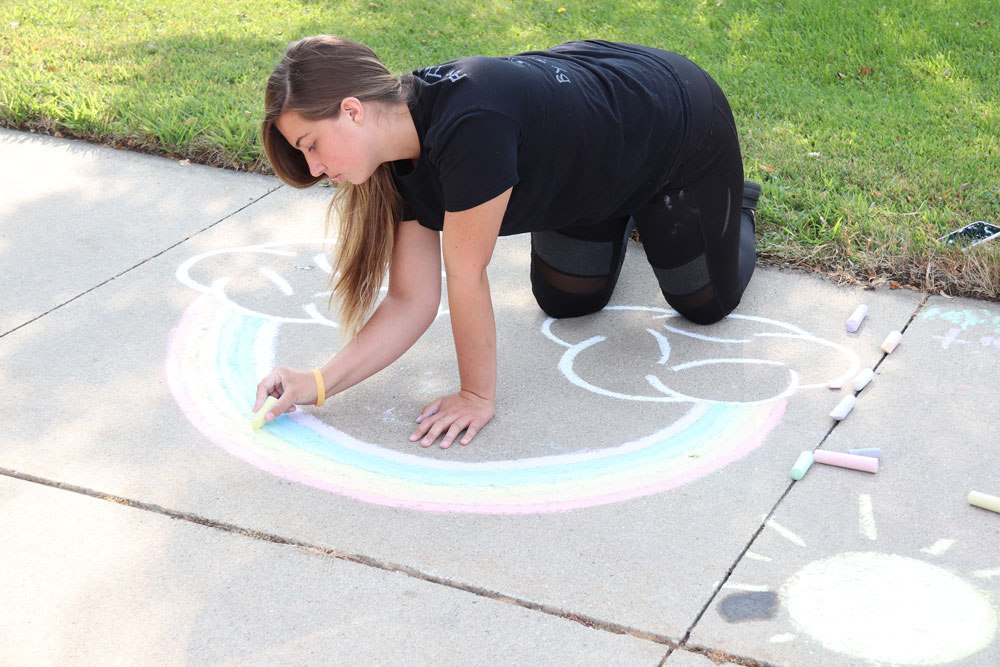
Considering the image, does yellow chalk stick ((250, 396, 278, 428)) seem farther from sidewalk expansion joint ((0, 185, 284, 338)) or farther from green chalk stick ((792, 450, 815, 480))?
green chalk stick ((792, 450, 815, 480))

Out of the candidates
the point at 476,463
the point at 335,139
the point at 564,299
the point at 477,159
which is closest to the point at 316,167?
the point at 335,139

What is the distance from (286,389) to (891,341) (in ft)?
5.73

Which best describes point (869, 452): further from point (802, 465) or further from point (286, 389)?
point (286, 389)

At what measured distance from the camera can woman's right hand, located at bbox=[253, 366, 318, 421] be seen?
2703mm

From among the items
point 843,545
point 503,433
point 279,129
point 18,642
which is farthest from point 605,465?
point 18,642

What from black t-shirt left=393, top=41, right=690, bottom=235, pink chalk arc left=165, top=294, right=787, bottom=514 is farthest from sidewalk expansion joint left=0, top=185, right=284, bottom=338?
black t-shirt left=393, top=41, right=690, bottom=235

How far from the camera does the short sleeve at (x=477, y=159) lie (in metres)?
2.33

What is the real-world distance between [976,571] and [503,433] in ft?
3.84

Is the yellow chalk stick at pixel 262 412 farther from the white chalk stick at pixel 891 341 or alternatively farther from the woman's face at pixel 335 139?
the white chalk stick at pixel 891 341

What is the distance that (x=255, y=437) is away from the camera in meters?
2.71

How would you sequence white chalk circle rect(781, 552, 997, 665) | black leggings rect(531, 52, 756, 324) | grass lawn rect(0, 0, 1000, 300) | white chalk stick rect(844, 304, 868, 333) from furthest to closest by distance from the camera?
grass lawn rect(0, 0, 1000, 300), white chalk stick rect(844, 304, 868, 333), black leggings rect(531, 52, 756, 324), white chalk circle rect(781, 552, 997, 665)

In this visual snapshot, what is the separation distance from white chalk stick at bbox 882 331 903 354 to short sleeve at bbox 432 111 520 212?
1287 millimetres

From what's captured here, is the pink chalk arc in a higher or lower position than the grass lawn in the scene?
lower

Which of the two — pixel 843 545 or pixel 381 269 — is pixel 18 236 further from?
pixel 843 545
